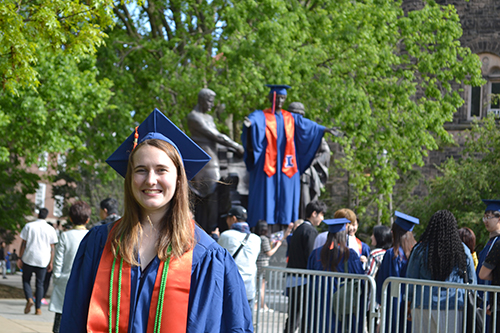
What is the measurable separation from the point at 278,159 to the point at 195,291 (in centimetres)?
838

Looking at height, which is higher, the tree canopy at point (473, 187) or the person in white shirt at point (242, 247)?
the tree canopy at point (473, 187)

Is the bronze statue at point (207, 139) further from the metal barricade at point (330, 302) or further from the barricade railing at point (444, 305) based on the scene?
the barricade railing at point (444, 305)

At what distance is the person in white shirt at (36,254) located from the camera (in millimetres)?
10453

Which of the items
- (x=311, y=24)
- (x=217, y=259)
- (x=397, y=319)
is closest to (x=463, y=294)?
(x=397, y=319)

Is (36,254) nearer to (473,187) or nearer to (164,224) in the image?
(164,224)

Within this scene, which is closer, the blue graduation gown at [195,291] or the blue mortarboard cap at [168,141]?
the blue graduation gown at [195,291]

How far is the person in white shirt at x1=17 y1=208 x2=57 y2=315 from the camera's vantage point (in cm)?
1045

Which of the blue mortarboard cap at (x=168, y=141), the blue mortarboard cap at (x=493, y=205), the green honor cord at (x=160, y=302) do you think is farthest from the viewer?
the blue mortarboard cap at (x=493, y=205)

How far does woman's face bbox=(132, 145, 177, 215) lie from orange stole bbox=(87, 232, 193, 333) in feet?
0.85

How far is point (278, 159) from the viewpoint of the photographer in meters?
11.1

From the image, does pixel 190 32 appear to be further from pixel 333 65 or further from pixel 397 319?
pixel 397 319

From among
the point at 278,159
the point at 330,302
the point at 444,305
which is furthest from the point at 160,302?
the point at 278,159

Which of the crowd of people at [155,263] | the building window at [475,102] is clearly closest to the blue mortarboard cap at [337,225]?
the crowd of people at [155,263]

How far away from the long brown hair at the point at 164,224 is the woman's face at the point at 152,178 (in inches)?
1.3
